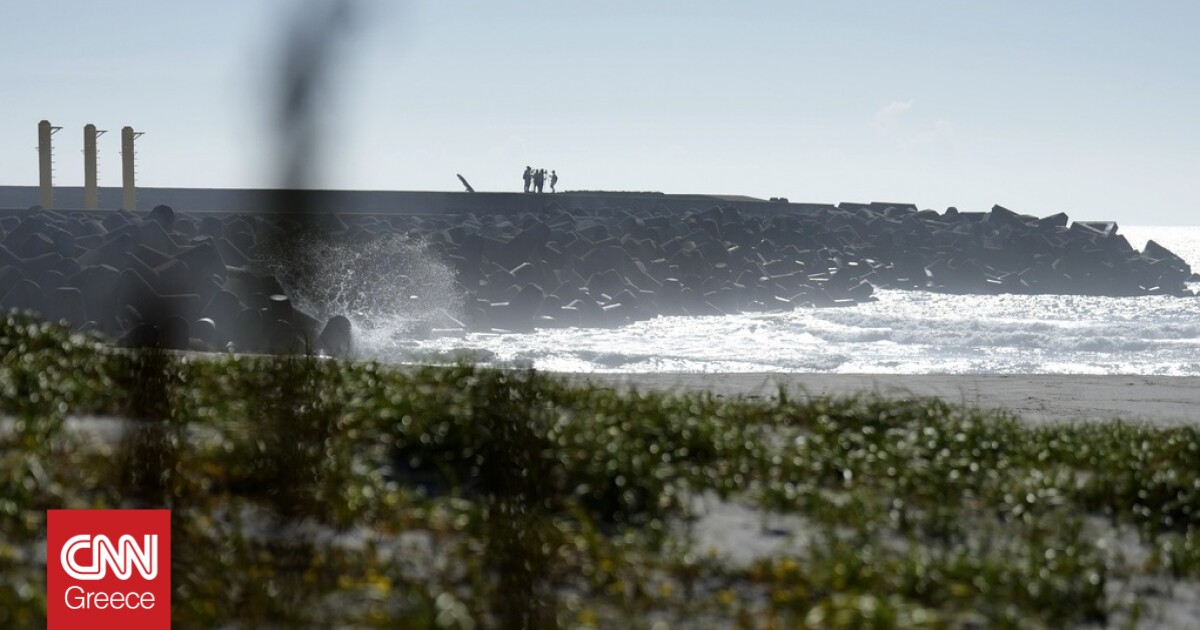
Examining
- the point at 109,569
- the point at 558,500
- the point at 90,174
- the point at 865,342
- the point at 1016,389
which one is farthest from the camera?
the point at 90,174

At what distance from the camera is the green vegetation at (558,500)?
3.13 m

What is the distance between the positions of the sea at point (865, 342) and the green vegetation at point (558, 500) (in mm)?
8443

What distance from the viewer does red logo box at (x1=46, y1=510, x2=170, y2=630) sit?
8.98ft

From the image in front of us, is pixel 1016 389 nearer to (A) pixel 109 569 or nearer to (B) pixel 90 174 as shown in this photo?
(A) pixel 109 569

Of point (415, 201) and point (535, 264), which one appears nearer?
point (535, 264)

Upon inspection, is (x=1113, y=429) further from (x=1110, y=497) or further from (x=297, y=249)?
(x=297, y=249)

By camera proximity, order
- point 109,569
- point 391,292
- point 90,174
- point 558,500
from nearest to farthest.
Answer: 1. point 109,569
2. point 558,500
3. point 391,292
4. point 90,174

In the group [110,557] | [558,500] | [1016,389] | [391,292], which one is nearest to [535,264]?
[391,292]

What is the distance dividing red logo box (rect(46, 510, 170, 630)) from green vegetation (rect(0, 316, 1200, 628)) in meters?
0.12

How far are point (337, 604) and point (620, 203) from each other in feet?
119

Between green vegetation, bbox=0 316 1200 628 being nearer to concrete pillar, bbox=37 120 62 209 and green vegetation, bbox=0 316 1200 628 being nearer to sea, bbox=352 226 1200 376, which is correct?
sea, bbox=352 226 1200 376

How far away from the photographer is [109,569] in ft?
9.53

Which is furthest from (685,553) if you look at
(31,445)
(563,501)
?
Answer: (31,445)

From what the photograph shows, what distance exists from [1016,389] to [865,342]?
11.5 metres
